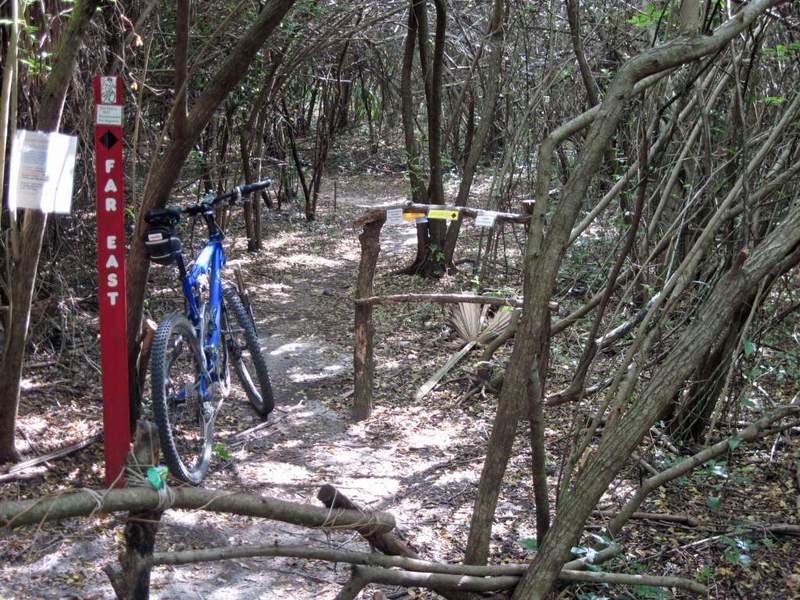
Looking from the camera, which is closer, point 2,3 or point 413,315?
point 2,3

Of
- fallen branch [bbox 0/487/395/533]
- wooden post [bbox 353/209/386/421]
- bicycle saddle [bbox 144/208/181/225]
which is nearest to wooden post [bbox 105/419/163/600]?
fallen branch [bbox 0/487/395/533]

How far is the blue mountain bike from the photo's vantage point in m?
4.08

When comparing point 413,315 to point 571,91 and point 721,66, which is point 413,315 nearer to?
point 571,91

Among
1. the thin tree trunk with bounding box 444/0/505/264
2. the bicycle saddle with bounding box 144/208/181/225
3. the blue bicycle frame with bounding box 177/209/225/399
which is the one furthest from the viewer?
the thin tree trunk with bounding box 444/0/505/264

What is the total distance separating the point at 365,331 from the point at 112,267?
6.58ft

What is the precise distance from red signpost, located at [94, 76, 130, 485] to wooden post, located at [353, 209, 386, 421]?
5.99ft

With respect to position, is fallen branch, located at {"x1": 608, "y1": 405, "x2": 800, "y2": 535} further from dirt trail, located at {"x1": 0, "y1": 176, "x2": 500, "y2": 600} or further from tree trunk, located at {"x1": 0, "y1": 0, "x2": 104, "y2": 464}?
tree trunk, located at {"x1": 0, "y1": 0, "x2": 104, "y2": 464}

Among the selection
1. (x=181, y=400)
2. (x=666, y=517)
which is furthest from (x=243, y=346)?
(x=666, y=517)

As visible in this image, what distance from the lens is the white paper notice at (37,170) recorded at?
3.63m

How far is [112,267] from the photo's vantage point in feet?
12.6

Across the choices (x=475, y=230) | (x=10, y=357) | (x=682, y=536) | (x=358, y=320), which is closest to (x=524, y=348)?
(x=682, y=536)

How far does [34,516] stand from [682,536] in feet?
10.1

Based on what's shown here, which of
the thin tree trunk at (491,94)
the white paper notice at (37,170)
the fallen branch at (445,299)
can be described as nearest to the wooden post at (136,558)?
the white paper notice at (37,170)

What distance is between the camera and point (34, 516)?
1.97m
